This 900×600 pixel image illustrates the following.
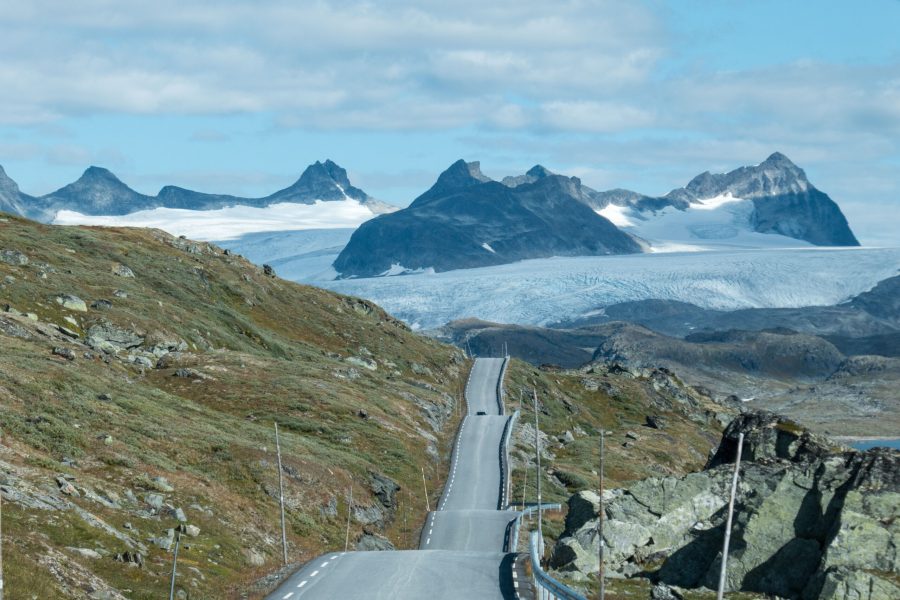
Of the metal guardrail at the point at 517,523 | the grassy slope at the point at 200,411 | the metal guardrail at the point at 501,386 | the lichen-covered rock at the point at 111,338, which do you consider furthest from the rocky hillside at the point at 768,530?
the metal guardrail at the point at 501,386

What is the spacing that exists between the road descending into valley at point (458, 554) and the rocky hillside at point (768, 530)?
428cm

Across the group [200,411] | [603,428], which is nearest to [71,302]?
[200,411]

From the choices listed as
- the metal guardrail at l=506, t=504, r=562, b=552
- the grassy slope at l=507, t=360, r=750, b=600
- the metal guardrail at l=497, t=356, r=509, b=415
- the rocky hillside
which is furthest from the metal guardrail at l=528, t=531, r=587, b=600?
the metal guardrail at l=497, t=356, r=509, b=415

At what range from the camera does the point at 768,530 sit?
4416cm

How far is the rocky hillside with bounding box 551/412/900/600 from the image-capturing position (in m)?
40.5

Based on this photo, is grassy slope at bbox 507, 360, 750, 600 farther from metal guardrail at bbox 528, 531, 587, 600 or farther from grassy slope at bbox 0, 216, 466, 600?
metal guardrail at bbox 528, 531, 587, 600

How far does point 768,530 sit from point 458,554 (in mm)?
17571

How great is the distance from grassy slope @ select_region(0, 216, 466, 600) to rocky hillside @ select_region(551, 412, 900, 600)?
1634cm

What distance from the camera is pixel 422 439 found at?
115 m

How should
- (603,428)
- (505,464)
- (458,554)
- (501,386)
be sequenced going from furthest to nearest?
(501,386)
(603,428)
(505,464)
(458,554)

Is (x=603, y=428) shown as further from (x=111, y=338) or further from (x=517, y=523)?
(x=517, y=523)

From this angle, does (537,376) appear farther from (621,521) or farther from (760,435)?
(621,521)

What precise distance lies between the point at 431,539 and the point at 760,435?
2604cm

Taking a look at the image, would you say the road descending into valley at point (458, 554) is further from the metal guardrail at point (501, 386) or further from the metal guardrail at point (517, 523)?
the metal guardrail at point (517, 523)
